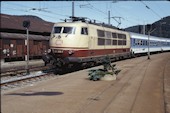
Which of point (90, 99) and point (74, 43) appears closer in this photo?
point (90, 99)

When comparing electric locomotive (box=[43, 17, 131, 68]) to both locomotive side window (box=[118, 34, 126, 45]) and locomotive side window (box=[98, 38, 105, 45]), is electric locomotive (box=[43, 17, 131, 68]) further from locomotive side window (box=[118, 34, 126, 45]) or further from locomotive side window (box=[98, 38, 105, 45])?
locomotive side window (box=[118, 34, 126, 45])

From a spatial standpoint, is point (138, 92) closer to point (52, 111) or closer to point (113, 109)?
point (113, 109)

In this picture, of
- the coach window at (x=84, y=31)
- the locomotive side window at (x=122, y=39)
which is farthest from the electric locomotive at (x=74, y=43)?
the locomotive side window at (x=122, y=39)

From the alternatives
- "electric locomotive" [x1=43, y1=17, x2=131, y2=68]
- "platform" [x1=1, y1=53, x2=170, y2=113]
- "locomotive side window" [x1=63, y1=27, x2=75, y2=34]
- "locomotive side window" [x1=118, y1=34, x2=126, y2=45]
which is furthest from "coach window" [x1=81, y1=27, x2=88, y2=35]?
"locomotive side window" [x1=118, y1=34, x2=126, y2=45]

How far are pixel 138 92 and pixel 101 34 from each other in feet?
39.5

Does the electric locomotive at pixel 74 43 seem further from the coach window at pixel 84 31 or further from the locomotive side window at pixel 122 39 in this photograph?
the locomotive side window at pixel 122 39

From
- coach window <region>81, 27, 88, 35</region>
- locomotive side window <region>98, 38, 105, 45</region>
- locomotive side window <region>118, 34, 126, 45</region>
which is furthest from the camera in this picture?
locomotive side window <region>118, 34, 126, 45</region>

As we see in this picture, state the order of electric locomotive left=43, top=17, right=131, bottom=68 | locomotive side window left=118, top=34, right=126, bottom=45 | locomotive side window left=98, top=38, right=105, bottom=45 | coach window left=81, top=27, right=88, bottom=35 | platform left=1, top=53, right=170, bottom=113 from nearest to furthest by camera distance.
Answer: platform left=1, top=53, right=170, bottom=113, electric locomotive left=43, top=17, right=131, bottom=68, coach window left=81, top=27, right=88, bottom=35, locomotive side window left=98, top=38, right=105, bottom=45, locomotive side window left=118, top=34, right=126, bottom=45

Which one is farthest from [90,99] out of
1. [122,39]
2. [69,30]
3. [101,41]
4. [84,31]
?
[122,39]

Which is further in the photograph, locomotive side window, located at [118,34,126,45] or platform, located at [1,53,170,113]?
locomotive side window, located at [118,34,126,45]

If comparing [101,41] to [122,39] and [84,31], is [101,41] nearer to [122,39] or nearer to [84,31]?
[84,31]

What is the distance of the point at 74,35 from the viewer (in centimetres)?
2012

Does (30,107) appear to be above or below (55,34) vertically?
below

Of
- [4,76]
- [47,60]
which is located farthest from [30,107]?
[47,60]
